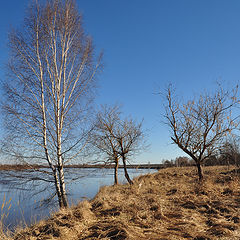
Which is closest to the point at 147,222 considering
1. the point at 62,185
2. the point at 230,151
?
the point at 62,185

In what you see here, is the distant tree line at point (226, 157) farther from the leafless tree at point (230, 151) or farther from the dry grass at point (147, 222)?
the dry grass at point (147, 222)

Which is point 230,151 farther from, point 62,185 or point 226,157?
point 62,185

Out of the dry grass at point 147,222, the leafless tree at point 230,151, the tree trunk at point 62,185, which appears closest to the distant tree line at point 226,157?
the leafless tree at point 230,151

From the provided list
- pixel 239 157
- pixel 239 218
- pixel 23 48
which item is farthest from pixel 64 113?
pixel 239 157

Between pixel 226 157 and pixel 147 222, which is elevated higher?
pixel 226 157

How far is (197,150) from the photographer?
30.1ft

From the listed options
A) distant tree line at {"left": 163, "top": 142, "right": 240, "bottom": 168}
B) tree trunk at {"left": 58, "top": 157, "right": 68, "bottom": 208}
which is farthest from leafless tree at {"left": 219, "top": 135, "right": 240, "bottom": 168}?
tree trunk at {"left": 58, "top": 157, "right": 68, "bottom": 208}

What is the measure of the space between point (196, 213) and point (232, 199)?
156 centimetres

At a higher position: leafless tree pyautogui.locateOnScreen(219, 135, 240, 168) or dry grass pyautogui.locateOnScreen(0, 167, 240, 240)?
leafless tree pyautogui.locateOnScreen(219, 135, 240, 168)

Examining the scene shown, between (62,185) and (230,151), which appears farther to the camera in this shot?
(230,151)

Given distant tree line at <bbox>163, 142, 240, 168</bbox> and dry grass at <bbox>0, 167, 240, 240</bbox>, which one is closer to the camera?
dry grass at <bbox>0, 167, 240, 240</bbox>

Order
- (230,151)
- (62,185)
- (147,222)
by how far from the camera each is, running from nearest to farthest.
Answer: (147,222) → (62,185) → (230,151)

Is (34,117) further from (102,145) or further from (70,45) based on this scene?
(102,145)

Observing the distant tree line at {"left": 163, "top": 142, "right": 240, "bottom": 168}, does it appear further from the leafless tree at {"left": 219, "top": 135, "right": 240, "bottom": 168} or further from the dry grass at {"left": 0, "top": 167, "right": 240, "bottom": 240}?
the dry grass at {"left": 0, "top": 167, "right": 240, "bottom": 240}
